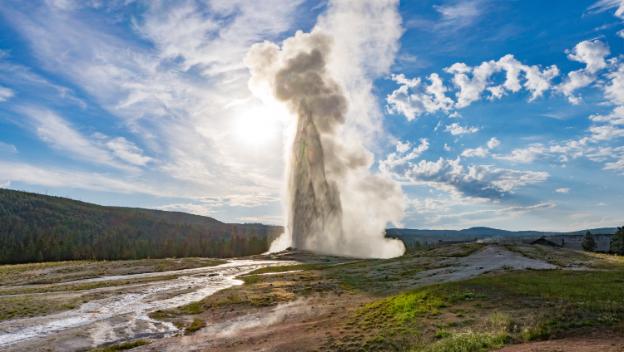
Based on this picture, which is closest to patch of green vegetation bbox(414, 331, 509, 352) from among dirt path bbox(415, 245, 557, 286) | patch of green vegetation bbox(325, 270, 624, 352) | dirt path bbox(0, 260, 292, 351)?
patch of green vegetation bbox(325, 270, 624, 352)

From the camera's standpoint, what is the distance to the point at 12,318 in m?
30.4

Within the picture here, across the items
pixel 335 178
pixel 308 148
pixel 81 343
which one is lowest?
pixel 81 343

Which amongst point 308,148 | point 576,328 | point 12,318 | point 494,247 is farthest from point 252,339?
point 308,148

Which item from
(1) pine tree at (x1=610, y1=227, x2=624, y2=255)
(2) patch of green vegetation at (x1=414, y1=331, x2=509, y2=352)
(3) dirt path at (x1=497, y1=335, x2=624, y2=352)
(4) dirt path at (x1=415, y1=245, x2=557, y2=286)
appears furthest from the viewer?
(1) pine tree at (x1=610, y1=227, x2=624, y2=255)

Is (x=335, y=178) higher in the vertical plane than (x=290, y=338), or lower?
higher

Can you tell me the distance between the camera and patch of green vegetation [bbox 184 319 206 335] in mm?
26852

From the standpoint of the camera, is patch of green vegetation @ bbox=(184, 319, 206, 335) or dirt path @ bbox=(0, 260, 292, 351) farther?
patch of green vegetation @ bbox=(184, 319, 206, 335)

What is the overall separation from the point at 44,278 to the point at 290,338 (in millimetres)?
54569

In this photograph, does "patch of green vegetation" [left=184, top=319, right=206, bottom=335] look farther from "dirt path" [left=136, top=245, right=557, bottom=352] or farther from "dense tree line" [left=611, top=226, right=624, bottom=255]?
"dense tree line" [left=611, top=226, right=624, bottom=255]

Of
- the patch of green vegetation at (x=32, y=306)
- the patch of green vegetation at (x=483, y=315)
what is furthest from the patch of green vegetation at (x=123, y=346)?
the patch of green vegetation at (x=32, y=306)

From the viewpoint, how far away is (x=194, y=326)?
28.1 m

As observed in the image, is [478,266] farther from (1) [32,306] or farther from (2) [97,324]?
(1) [32,306]

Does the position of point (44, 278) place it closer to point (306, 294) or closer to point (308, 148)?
point (306, 294)

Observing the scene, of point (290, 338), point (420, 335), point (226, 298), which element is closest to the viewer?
point (420, 335)
